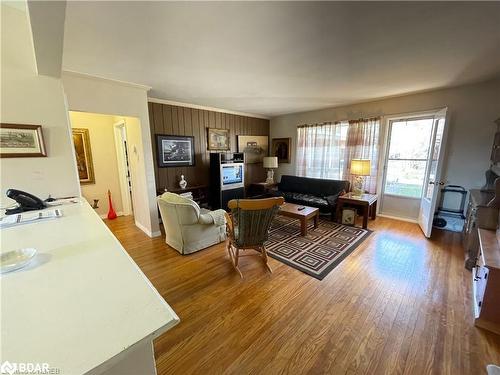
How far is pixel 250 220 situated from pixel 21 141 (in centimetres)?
233

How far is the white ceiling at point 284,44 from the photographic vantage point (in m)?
1.48

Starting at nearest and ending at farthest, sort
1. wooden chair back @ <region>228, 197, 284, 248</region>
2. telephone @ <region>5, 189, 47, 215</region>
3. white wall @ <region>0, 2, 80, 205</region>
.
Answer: telephone @ <region>5, 189, 47, 215</region>, white wall @ <region>0, 2, 80, 205</region>, wooden chair back @ <region>228, 197, 284, 248</region>

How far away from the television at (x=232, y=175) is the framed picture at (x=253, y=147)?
32.0 inches

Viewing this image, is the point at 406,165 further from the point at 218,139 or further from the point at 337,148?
the point at 218,139

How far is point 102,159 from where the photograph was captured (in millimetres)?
4273

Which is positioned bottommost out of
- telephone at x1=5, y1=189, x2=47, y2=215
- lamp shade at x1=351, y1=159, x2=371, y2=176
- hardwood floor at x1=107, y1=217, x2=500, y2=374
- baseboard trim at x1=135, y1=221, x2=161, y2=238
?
hardwood floor at x1=107, y1=217, x2=500, y2=374

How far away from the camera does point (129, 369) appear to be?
2.11ft

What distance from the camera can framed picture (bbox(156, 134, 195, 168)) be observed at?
390cm

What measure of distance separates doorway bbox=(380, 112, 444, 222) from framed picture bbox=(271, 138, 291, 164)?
2.26 m

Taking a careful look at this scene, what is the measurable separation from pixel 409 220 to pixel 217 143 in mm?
4280

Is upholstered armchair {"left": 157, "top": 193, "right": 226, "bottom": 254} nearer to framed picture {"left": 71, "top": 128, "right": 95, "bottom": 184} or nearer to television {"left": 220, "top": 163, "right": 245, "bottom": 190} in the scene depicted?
television {"left": 220, "top": 163, "right": 245, "bottom": 190}

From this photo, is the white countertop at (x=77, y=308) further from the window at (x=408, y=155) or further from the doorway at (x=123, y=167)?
the window at (x=408, y=155)

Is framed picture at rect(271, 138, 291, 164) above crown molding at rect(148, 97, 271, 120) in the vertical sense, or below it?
below

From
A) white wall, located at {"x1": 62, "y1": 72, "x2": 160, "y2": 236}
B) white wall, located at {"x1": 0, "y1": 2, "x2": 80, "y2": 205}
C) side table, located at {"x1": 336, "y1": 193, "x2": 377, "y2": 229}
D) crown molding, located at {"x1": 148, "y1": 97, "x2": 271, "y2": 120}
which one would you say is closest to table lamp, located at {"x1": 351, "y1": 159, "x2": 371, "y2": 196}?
side table, located at {"x1": 336, "y1": 193, "x2": 377, "y2": 229}
